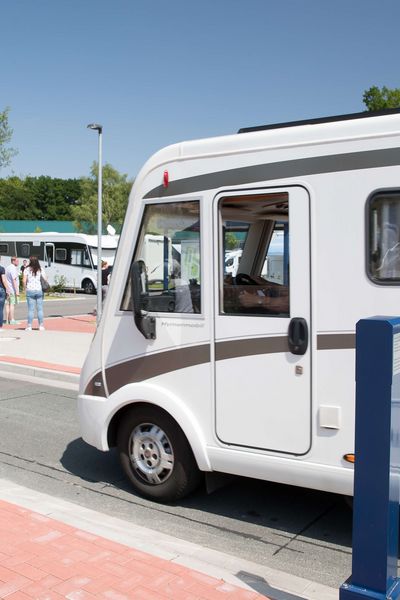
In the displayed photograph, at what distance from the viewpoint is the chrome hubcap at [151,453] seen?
482 cm

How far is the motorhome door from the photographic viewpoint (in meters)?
4.11

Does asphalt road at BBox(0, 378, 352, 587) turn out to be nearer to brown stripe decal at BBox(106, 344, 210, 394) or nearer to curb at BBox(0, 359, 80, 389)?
brown stripe decal at BBox(106, 344, 210, 394)

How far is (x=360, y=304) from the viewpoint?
3936 millimetres

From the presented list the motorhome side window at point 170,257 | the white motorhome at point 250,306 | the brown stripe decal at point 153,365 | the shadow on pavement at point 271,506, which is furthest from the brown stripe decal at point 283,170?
the shadow on pavement at point 271,506

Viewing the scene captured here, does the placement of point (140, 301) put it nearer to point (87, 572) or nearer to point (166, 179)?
point (166, 179)

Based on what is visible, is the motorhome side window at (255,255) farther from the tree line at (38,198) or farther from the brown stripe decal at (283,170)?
the tree line at (38,198)

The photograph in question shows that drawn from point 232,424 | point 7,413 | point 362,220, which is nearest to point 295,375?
point 232,424

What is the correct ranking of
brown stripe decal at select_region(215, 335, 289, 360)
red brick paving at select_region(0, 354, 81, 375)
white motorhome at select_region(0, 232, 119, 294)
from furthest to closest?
white motorhome at select_region(0, 232, 119, 294)
red brick paving at select_region(0, 354, 81, 375)
brown stripe decal at select_region(215, 335, 289, 360)

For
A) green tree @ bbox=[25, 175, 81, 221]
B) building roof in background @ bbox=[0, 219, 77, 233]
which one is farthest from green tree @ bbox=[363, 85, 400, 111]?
green tree @ bbox=[25, 175, 81, 221]

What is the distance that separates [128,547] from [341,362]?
1.76 m

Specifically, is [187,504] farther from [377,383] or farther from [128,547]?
[377,383]

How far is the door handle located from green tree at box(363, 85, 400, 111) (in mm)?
18507

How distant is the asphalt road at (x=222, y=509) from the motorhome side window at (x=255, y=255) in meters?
1.56

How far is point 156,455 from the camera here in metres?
4.89
